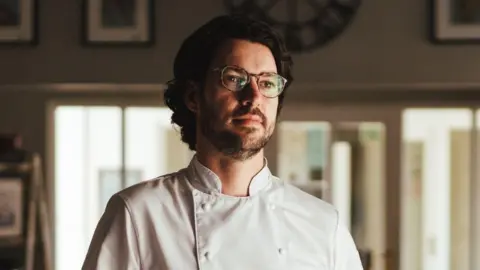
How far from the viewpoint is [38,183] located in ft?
8.24

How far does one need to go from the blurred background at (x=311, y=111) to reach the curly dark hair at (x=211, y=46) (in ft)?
4.82

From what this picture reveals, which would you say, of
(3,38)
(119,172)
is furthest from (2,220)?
(3,38)

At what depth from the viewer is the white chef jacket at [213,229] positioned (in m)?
0.93

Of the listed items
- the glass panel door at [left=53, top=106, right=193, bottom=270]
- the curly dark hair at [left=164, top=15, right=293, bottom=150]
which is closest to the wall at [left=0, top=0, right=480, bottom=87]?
the glass panel door at [left=53, top=106, right=193, bottom=270]

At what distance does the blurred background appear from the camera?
252 cm

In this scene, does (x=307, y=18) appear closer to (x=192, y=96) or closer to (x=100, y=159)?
(x=100, y=159)

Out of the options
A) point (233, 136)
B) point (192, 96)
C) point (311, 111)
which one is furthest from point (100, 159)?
point (233, 136)

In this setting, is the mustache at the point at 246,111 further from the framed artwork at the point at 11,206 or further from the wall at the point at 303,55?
the framed artwork at the point at 11,206

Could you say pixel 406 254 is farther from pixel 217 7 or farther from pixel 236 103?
pixel 236 103

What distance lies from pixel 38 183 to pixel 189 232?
169 cm

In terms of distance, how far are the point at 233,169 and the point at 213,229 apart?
94mm

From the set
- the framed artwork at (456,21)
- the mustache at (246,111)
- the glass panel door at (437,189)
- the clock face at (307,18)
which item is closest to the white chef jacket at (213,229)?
the mustache at (246,111)

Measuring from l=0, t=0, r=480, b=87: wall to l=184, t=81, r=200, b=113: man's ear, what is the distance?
4.94 ft

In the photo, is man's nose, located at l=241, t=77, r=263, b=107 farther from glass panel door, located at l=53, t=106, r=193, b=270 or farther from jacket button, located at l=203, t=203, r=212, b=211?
glass panel door, located at l=53, t=106, r=193, b=270
